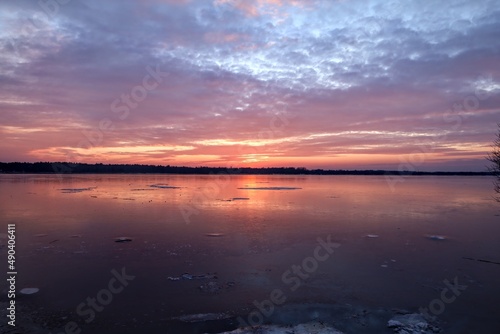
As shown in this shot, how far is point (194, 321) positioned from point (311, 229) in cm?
727

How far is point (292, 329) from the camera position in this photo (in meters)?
4.93

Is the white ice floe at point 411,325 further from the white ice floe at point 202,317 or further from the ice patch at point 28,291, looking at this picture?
the ice patch at point 28,291

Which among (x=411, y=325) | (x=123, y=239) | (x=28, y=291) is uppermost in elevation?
(x=123, y=239)

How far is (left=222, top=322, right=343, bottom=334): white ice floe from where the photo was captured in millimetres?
4816

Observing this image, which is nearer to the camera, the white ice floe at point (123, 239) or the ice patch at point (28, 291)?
the ice patch at point (28, 291)

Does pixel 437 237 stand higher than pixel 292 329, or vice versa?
pixel 437 237

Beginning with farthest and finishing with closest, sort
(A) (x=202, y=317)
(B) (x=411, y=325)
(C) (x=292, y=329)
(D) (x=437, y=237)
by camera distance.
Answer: (D) (x=437, y=237), (A) (x=202, y=317), (B) (x=411, y=325), (C) (x=292, y=329)

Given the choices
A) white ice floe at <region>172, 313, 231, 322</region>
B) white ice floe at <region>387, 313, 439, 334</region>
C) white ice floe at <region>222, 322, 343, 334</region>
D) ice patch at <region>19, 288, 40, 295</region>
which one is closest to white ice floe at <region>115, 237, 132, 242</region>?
ice patch at <region>19, 288, 40, 295</region>

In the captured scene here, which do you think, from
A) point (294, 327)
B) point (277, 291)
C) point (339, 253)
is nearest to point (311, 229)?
point (339, 253)

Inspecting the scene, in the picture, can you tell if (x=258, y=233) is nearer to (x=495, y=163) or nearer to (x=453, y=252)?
(x=453, y=252)

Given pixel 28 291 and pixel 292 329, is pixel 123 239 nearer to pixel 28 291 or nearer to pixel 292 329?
pixel 28 291

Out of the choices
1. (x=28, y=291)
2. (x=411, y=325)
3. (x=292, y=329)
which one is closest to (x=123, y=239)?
(x=28, y=291)

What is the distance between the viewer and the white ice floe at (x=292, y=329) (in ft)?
15.8

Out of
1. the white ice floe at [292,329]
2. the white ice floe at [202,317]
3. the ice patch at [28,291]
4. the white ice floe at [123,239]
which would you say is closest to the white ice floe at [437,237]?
the white ice floe at [292,329]
